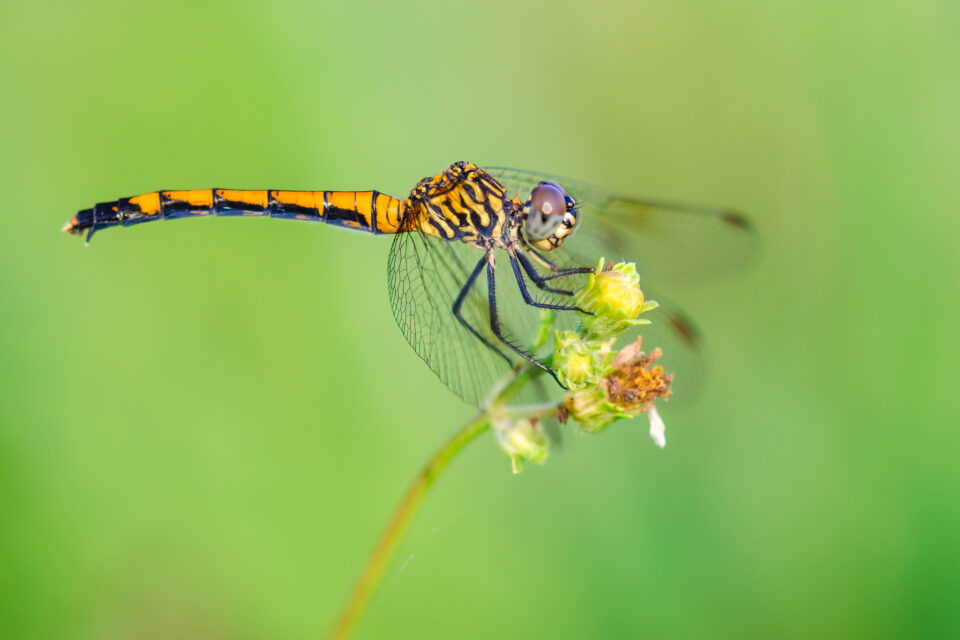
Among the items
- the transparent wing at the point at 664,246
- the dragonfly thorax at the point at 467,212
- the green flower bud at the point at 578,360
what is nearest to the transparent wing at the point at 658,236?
the transparent wing at the point at 664,246

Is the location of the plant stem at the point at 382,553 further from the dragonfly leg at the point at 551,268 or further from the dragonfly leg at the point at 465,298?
the dragonfly leg at the point at 551,268

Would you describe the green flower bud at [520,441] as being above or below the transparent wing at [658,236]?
below

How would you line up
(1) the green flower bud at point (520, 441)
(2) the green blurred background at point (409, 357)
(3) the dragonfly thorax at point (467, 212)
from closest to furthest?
(1) the green flower bud at point (520, 441)
(3) the dragonfly thorax at point (467, 212)
(2) the green blurred background at point (409, 357)

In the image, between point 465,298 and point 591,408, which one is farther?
point 465,298

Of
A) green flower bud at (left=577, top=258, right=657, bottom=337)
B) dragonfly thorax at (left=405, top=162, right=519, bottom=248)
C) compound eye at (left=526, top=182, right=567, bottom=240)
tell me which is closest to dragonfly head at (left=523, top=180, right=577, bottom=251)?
compound eye at (left=526, top=182, right=567, bottom=240)

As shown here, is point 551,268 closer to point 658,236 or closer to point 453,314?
point 453,314

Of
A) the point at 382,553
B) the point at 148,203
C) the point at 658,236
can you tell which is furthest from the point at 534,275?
the point at 148,203
